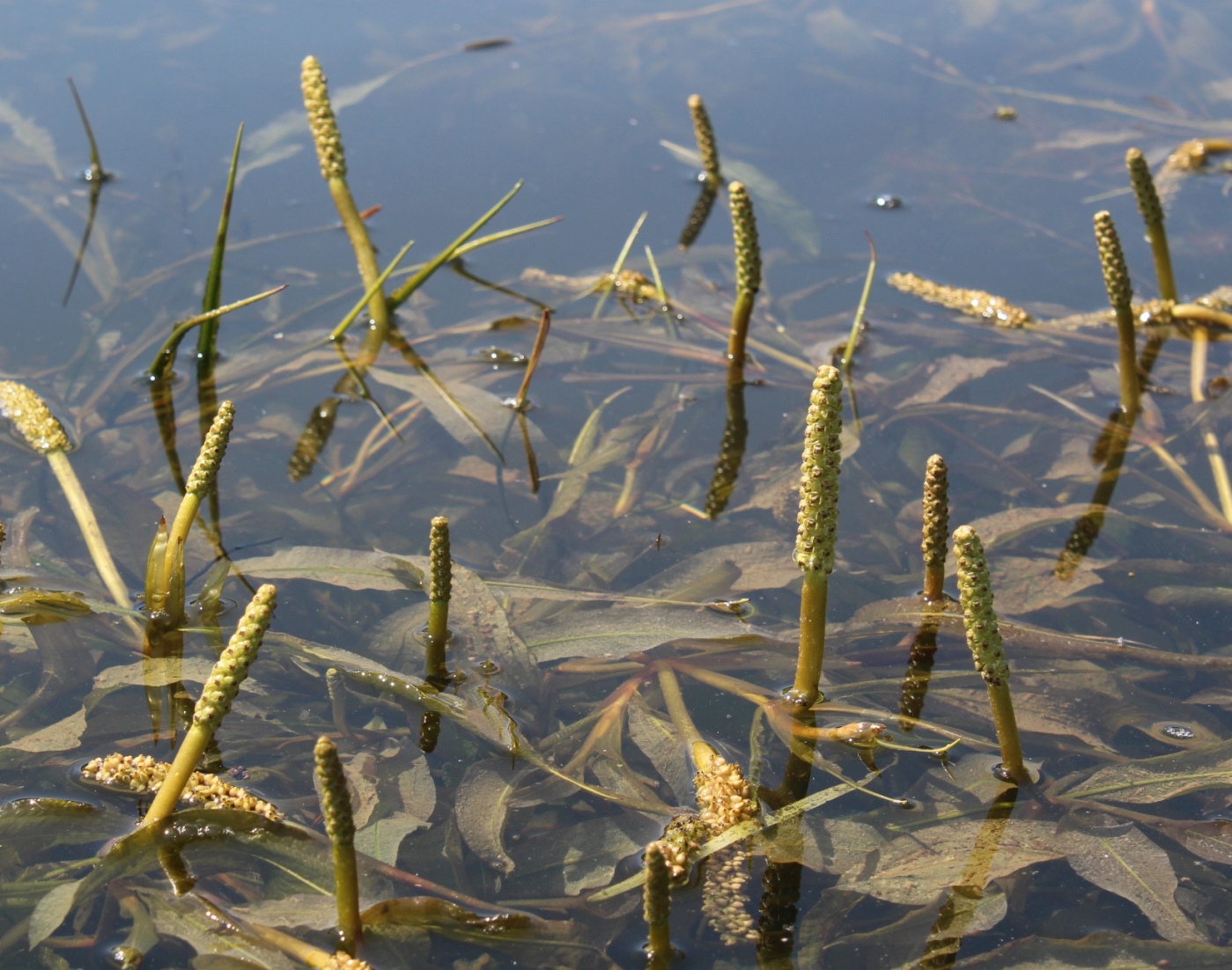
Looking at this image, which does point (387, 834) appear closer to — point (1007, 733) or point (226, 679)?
point (226, 679)

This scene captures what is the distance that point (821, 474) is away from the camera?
5.61ft

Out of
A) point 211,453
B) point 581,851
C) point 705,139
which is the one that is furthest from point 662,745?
point 705,139

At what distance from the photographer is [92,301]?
3.53m

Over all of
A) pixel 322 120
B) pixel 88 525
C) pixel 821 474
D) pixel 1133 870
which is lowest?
pixel 1133 870

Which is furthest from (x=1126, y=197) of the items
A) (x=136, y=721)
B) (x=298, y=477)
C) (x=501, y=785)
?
(x=136, y=721)

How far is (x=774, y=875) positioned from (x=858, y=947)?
0.55 ft

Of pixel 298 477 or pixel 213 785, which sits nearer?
pixel 213 785

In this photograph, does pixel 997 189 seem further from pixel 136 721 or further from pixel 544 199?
pixel 136 721

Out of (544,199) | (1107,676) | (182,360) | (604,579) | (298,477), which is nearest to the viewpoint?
(1107,676)

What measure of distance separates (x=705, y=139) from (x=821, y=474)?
2926 mm

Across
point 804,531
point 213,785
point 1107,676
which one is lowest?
point 1107,676

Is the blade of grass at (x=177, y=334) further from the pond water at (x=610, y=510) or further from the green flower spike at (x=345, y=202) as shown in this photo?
the green flower spike at (x=345, y=202)

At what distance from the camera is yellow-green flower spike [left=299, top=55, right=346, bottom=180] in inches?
128

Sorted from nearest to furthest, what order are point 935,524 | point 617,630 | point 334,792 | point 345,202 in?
point 334,792 < point 935,524 < point 617,630 < point 345,202
